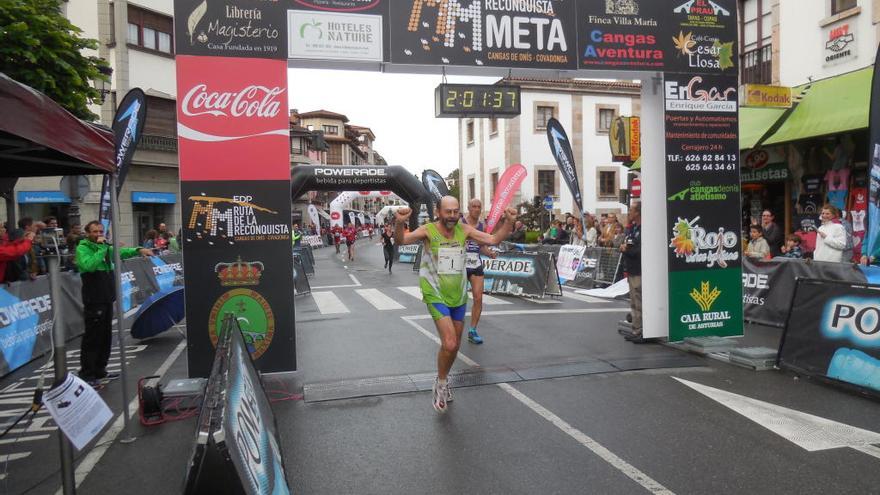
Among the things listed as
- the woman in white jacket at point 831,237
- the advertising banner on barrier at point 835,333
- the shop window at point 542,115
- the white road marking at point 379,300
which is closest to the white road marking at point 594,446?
the advertising banner on barrier at point 835,333

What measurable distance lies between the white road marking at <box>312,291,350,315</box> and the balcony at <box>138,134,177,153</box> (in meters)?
17.7

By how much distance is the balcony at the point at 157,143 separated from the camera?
92.5ft

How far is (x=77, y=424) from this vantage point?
289 cm

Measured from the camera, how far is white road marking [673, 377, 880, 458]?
179 inches

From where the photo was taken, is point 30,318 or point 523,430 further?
point 30,318

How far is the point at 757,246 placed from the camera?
428 inches

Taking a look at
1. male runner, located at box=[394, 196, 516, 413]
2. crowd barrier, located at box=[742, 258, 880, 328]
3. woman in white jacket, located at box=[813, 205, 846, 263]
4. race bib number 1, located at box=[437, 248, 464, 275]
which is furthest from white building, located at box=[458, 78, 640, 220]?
race bib number 1, located at box=[437, 248, 464, 275]

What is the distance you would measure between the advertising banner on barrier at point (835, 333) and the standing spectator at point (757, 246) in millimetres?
4212

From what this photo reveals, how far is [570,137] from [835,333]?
32.9 metres

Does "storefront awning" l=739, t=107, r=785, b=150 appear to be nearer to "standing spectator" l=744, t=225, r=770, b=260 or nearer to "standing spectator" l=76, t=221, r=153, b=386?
"standing spectator" l=744, t=225, r=770, b=260

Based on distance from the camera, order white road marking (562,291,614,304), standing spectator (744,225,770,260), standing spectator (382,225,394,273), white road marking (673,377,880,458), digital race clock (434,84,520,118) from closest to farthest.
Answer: white road marking (673,377,880,458), digital race clock (434,84,520,118), standing spectator (744,225,770,260), white road marking (562,291,614,304), standing spectator (382,225,394,273)

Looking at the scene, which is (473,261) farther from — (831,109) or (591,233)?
(591,233)

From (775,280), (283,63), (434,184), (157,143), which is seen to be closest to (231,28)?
(283,63)

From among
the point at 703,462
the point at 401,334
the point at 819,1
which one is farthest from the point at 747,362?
the point at 819,1
